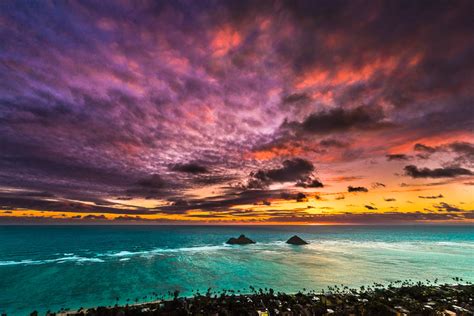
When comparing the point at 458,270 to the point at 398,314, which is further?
the point at 458,270

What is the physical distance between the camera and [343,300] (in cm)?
5200

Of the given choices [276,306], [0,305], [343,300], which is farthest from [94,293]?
[343,300]

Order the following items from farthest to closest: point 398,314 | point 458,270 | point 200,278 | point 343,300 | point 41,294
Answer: point 458,270 < point 200,278 < point 41,294 < point 343,300 < point 398,314

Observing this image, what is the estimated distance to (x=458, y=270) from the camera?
9675 cm

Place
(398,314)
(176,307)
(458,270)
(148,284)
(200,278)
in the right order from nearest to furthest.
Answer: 1. (398,314)
2. (176,307)
3. (148,284)
4. (200,278)
5. (458,270)

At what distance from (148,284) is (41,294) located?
2510cm

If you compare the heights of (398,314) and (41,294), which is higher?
(398,314)

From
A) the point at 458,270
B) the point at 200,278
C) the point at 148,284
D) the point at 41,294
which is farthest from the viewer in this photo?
the point at 458,270

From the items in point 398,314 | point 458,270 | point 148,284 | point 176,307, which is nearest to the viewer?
point 398,314

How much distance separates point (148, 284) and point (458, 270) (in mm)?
116226

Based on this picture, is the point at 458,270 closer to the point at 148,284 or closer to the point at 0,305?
the point at 148,284

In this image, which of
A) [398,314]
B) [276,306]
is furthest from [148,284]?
[398,314]

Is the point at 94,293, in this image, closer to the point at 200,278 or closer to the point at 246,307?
the point at 200,278

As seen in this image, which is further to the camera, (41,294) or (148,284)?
(148,284)
